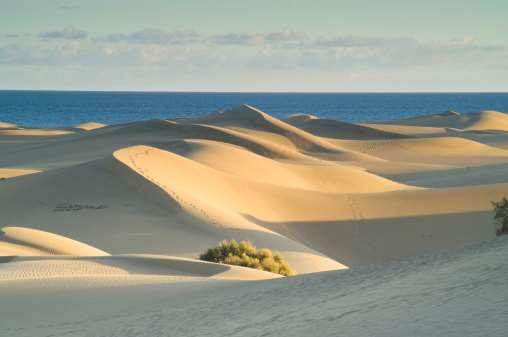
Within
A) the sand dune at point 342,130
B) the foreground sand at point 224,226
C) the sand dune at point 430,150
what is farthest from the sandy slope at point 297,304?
the sand dune at point 342,130

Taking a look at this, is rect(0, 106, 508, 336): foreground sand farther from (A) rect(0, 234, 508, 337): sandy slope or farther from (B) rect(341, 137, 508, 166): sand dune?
(B) rect(341, 137, 508, 166): sand dune

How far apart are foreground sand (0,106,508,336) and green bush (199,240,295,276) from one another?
2.60ft

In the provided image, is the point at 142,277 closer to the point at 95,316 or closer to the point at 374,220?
the point at 95,316

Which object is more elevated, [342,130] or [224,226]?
[342,130]

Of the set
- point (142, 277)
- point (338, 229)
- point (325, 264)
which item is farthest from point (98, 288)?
point (338, 229)

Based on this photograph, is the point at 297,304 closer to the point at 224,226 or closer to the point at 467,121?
the point at 224,226

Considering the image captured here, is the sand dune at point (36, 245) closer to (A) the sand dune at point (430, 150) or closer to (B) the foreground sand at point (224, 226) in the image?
(B) the foreground sand at point (224, 226)

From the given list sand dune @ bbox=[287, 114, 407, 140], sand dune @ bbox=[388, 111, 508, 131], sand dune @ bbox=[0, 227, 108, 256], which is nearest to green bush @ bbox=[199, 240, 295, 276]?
sand dune @ bbox=[0, 227, 108, 256]

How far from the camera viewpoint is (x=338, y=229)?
997 inches

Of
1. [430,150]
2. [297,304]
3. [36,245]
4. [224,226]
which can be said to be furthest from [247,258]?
[430,150]

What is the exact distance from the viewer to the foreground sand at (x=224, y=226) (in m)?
9.66

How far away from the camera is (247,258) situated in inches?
642

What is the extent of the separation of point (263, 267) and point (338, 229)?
30.6 feet

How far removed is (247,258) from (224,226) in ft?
18.4
